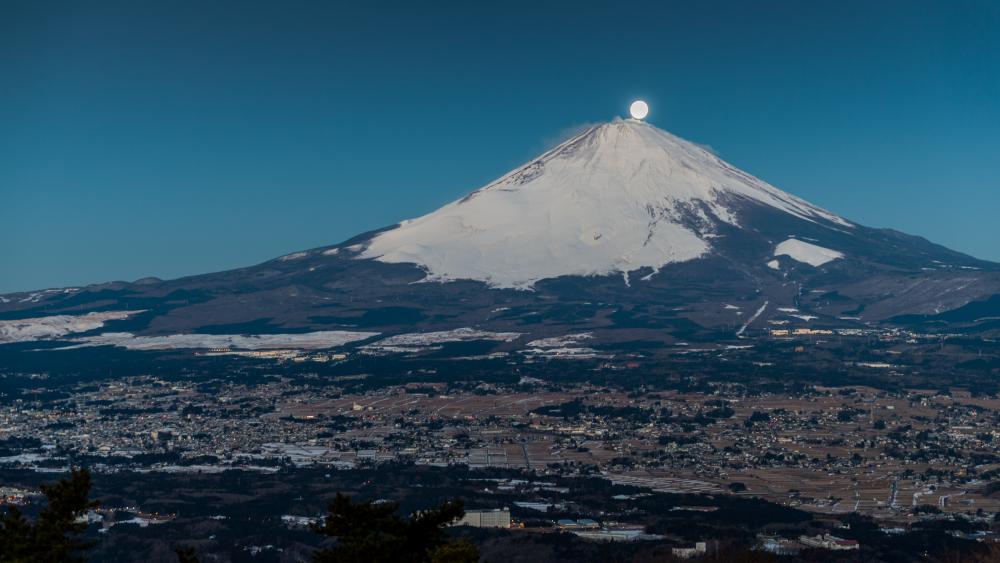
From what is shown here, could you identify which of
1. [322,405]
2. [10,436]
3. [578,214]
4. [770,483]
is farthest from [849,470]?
[578,214]

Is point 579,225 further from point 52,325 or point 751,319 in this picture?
point 52,325

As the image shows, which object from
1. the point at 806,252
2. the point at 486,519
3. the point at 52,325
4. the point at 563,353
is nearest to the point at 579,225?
the point at 806,252

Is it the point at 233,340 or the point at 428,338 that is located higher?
the point at 233,340

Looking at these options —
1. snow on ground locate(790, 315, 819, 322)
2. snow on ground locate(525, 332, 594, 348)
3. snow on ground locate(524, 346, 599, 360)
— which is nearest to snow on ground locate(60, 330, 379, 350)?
snow on ground locate(525, 332, 594, 348)

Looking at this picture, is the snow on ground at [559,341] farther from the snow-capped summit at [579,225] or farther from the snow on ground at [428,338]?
the snow-capped summit at [579,225]

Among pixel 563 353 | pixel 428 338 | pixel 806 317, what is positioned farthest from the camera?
pixel 806 317

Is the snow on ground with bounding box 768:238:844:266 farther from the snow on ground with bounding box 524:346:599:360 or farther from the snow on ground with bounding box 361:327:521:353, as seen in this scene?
the snow on ground with bounding box 524:346:599:360

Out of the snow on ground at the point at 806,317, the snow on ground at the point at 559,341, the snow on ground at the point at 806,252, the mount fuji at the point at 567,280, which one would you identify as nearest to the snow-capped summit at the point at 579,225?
the mount fuji at the point at 567,280
